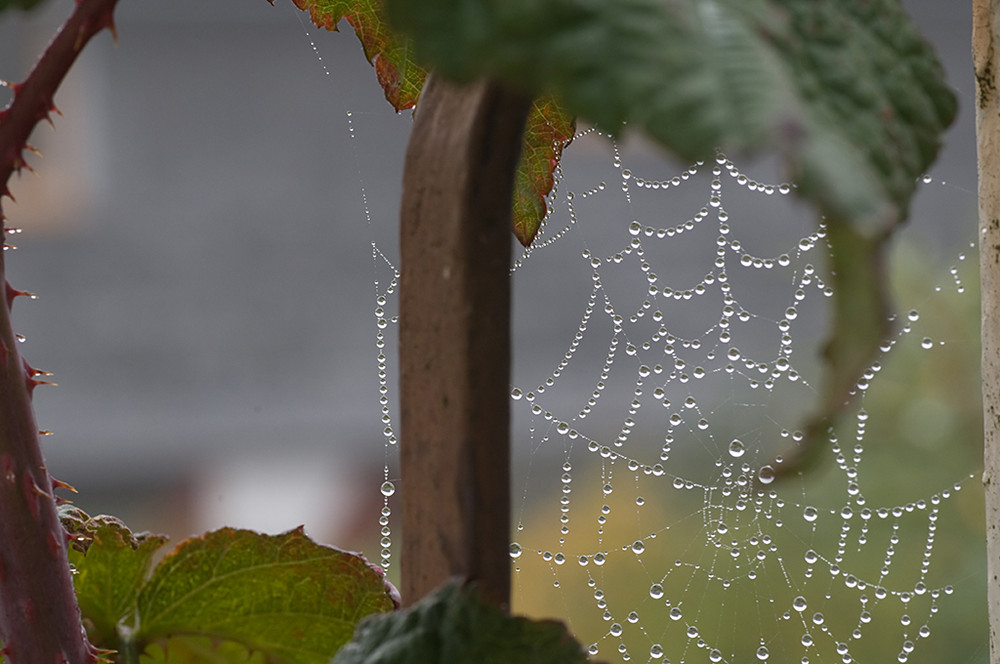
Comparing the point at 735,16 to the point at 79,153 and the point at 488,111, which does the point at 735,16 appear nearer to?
the point at 488,111

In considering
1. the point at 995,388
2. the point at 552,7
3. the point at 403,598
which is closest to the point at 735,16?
the point at 552,7

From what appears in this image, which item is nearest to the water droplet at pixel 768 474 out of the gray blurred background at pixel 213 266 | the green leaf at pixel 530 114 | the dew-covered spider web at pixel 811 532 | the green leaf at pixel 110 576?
the green leaf at pixel 530 114

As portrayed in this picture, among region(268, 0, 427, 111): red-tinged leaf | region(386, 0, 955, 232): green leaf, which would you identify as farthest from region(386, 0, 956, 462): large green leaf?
region(268, 0, 427, 111): red-tinged leaf

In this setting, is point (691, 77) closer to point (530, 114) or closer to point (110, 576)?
point (530, 114)

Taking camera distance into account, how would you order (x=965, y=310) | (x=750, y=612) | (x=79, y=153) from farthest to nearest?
(x=79, y=153), (x=750, y=612), (x=965, y=310)

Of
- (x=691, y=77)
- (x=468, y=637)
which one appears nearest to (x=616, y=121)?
(x=691, y=77)

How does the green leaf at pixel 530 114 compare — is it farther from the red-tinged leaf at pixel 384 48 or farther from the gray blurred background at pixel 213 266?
the gray blurred background at pixel 213 266

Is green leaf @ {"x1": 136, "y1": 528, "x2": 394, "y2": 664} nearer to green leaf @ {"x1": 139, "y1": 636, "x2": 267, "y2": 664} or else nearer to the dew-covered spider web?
green leaf @ {"x1": 139, "y1": 636, "x2": 267, "y2": 664}
